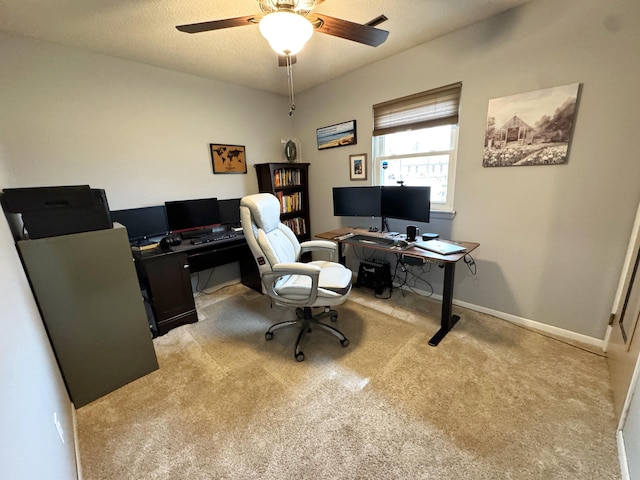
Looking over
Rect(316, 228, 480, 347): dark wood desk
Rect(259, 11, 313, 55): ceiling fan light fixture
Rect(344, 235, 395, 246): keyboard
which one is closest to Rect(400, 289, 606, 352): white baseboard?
Rect(316, 228, 480, 347): dark wood desk

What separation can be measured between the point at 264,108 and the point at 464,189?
255cm

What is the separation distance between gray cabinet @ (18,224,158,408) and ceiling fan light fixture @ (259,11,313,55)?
55.2 inches

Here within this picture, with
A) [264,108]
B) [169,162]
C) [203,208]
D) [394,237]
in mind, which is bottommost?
[394,237]

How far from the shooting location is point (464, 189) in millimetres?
2281

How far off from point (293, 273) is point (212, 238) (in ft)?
4.23

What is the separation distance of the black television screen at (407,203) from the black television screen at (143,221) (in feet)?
7.32

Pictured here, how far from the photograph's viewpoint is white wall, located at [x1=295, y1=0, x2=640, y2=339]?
5.26 ft

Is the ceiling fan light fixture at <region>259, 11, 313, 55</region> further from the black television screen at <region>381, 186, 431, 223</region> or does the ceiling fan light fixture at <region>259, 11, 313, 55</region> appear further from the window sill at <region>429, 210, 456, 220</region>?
the window sill at <region>429, 210, 456, 220</region>

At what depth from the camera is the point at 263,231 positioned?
189 cm

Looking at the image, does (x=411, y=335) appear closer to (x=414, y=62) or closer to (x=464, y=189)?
(x=464, y=189)

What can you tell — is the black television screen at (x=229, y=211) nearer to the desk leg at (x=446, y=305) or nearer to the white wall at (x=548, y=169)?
the white wall at (x=548, y=169)

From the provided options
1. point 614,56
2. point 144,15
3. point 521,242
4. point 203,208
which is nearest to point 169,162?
point 203,208

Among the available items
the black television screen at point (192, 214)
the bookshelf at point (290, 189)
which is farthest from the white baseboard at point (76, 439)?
the bookshelf at point (290, 189)

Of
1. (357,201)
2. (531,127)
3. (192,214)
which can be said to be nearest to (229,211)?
(192,214)
